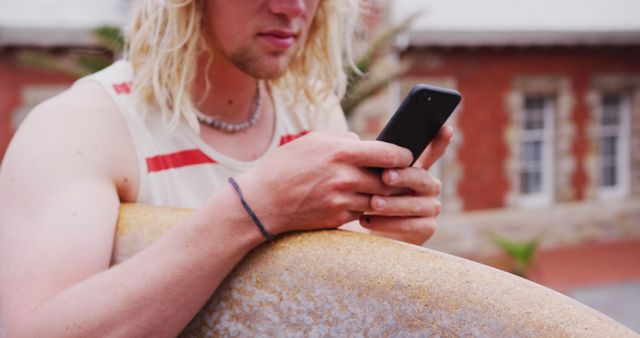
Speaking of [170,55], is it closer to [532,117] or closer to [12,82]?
[12,82]

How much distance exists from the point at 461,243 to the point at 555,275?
60.3 inches

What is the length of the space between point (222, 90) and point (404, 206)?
2.42 feet

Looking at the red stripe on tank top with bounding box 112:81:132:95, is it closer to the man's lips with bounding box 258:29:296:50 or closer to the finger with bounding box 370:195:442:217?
the man's lips with bounding box 258:29:296:50

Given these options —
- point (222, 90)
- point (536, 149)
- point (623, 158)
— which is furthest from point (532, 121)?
point (222, 90)

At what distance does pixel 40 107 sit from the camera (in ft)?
4.94

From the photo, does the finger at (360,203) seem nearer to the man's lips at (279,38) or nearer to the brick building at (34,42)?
the man's lips at (279,38)

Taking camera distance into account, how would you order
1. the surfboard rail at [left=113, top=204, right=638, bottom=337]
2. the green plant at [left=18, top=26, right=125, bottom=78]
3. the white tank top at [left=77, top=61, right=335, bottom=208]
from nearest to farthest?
the surfboard rail at [left=113, top=204, right=638, bottom=337] < the white tank top at [left=77, top=61, right=335, bottom=208] < the green plant at [left=18, top=26, right=125, bottom=78]

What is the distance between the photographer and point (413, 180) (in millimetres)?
1231

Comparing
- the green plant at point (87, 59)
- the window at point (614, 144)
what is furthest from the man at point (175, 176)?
the window at point (614, 144)

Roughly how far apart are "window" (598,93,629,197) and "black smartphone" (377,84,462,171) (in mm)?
13188

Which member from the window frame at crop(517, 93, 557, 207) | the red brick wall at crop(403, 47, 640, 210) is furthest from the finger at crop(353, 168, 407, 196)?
the window frame at crop(517, 93, 557, 207)

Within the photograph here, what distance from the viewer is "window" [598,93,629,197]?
13.5 meters

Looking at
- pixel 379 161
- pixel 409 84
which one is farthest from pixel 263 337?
pixel 409 84

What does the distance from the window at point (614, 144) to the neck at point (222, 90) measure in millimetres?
12758
